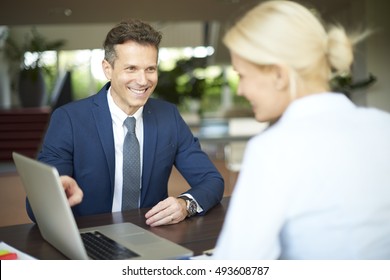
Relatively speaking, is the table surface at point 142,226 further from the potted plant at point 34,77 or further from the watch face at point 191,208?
the potted plant at point 34,77

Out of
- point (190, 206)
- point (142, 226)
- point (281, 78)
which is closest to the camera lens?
point (281, 78)

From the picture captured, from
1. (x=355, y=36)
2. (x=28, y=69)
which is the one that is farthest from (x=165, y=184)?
(x=28, y=69)

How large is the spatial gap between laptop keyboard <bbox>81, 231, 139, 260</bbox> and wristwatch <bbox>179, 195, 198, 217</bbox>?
36 centimetres

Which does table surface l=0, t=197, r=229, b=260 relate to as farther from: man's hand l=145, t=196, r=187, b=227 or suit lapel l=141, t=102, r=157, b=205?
suit lapel l=141, t=102, r=157, b=205

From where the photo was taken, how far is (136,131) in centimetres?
222

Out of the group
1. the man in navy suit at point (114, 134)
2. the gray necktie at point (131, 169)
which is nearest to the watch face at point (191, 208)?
the man in navy suit at point (114, 134)

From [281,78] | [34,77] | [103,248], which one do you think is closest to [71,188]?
[103,248]

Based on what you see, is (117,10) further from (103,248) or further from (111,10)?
(103,248)

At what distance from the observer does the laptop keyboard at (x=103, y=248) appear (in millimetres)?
1382

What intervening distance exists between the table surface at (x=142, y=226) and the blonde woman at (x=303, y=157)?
0.42 metres

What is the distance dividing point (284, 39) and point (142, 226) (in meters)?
0.86

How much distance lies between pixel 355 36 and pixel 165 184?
123cm

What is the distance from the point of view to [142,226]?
1.71 m
